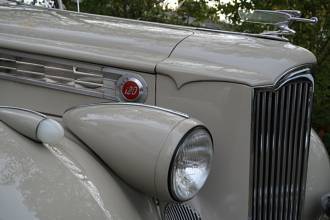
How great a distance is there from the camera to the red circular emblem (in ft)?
7.53

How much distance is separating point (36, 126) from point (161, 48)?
77 centimetres

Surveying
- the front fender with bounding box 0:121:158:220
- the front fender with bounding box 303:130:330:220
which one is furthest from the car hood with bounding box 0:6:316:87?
the front fender with bounding box 303:130:330:220

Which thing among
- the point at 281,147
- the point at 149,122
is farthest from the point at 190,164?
the point at 281,147

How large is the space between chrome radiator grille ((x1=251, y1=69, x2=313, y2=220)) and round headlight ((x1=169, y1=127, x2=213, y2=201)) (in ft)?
0.95

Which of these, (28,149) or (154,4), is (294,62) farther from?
(154,4)

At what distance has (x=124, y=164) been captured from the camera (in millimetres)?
1966

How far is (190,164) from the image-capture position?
195cm

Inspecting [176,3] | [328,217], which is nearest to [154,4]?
[176,3]

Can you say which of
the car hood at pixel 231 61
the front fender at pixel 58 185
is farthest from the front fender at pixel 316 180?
the front fender at pixel 58 185

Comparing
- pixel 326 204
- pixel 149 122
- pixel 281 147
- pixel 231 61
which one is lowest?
pixel 326 204

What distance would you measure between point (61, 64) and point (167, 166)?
829 millimetres

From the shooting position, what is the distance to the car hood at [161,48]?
7.25 ft

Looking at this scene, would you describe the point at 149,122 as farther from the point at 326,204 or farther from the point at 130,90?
the point at 326,204

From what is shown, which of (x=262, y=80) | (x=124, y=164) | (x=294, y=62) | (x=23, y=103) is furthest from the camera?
(x=23, y=103)
